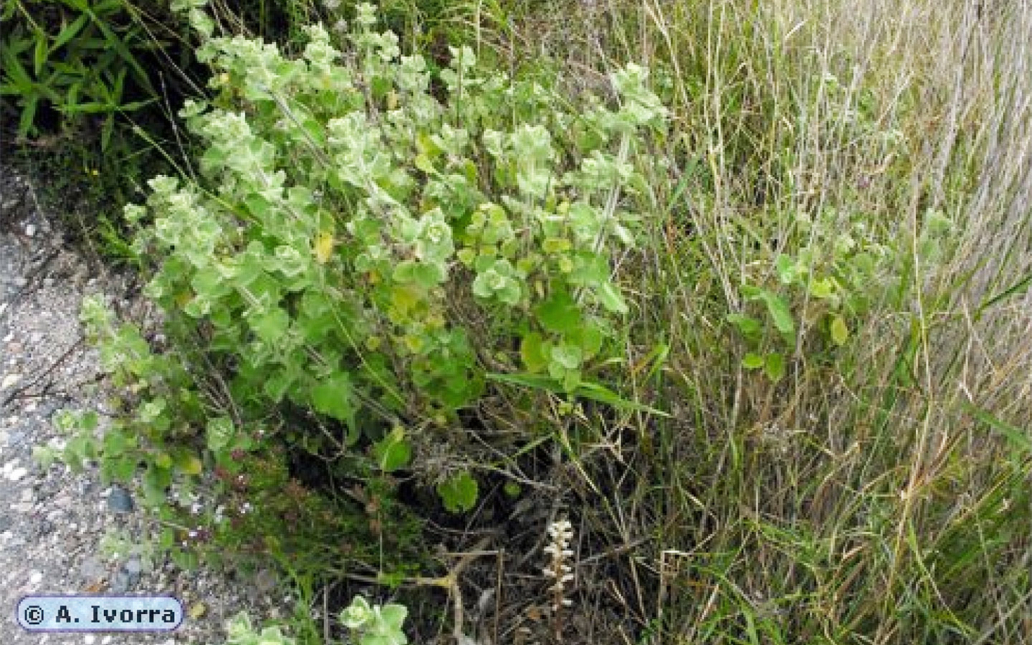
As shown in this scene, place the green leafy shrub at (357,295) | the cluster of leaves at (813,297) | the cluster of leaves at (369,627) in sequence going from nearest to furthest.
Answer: the cluster of leaves at (369,627)
the green leafy shrub at (357,295)
the cluster of leaves at (813,297)

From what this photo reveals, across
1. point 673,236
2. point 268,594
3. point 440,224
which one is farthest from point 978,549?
point 268,594

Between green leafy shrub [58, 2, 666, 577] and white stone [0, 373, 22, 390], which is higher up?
green leafy shrub [58, 2, 666, 577]

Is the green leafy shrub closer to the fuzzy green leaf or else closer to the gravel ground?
the fuzzy green leaf

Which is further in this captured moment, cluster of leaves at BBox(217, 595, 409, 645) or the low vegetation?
the low vegetation

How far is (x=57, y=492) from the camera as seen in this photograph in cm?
262

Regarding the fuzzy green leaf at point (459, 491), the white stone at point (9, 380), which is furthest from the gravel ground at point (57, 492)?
the fuzzy green leaf at point (459, 491)

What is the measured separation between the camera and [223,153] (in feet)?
7.01

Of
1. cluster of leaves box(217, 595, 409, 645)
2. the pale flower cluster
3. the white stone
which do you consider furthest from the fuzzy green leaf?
the white stone

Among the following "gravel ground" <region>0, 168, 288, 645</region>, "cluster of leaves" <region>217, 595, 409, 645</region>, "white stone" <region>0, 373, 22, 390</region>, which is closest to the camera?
"cluster of leaves" <region>217, 595, 409, 645</region>

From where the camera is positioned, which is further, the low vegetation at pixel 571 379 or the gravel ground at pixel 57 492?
the gravel ground at pixel 57 492

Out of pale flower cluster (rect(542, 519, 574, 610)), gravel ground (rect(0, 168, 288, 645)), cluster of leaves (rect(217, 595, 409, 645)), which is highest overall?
cluster of leaves (rect(217, 595, 409, 645))

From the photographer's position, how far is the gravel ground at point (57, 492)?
2.37 meters

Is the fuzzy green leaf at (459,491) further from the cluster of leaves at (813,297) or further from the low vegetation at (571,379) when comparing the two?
the cluster of leaves at (813,297)

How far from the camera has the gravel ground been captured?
237 cm
